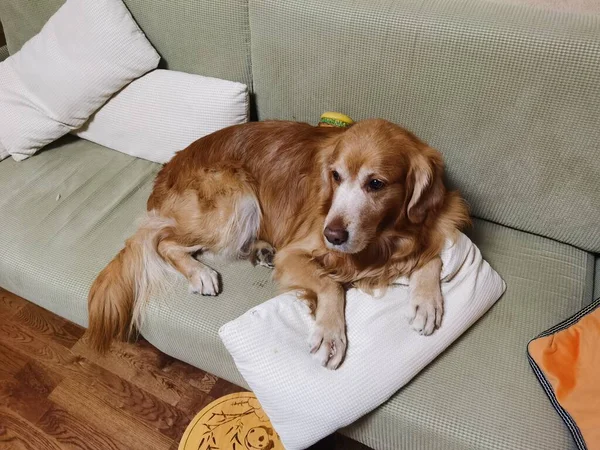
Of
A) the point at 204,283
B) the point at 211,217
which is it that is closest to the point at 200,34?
the point at 211,217

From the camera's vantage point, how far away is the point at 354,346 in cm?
135

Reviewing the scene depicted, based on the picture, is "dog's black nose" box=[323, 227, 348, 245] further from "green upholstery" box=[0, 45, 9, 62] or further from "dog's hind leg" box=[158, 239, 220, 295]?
"green upholstery" box=[0, 45, 9, 62]

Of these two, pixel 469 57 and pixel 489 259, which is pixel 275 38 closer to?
pixel 469 57

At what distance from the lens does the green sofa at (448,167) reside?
1.30 meters

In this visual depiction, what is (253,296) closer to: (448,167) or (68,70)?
(448,167)

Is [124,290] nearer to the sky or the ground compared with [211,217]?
nearer to the ground

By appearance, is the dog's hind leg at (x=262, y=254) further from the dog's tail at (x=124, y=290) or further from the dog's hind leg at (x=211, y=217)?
the dog's tail at (x=124, y=290)

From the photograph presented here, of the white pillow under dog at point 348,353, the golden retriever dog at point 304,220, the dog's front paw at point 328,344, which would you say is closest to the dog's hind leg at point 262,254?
the golden retriever dog at point 304,220

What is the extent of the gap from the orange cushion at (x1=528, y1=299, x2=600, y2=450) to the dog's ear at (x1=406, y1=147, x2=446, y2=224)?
0.49 metres

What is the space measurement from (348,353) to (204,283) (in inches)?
22.1

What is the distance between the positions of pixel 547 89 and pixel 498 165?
0.95ft

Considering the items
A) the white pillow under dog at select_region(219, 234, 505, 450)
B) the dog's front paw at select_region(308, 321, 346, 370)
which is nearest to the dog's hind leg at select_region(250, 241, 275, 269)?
the white pillow under dog at select_region(219, 234, 505, 450)

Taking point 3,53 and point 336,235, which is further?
point 3,53

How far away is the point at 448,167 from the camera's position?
1.68 meters
